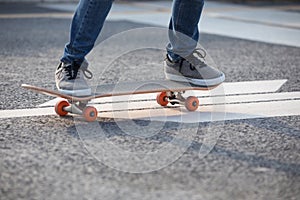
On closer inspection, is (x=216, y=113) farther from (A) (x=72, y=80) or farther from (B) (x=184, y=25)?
(A) (x=72, y=80)

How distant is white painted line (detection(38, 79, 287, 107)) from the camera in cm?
394

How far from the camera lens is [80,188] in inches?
96.0

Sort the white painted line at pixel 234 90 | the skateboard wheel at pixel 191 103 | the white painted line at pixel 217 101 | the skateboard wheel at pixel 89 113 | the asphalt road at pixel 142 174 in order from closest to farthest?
the asphalt road at pixel 142 174, the skateboard wheel at pixel 89 113, the skateboard wheel at pixel 191 103, the white painted line at pixel 217 101, the white painted line at pixel 234 90

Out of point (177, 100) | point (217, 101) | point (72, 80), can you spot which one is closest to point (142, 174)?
point (72, 80)

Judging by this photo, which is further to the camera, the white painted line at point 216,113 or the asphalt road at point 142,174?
the white painted line at point 216,113

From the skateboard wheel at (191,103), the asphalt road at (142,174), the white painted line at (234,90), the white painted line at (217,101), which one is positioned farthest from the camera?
the white painted line at (234,90)

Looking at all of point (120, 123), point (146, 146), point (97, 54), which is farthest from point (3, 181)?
point (97, 54)

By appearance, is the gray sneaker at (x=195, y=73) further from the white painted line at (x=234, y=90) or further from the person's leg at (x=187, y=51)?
the white painted line at (x=234, y=90)

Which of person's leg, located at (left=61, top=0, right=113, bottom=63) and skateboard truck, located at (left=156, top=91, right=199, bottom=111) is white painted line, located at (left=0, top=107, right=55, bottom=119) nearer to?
person's leg, located at (left=61, top=0, right=113, bottom=63)

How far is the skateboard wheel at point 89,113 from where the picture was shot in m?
3.35

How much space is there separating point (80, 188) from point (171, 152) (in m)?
0.58

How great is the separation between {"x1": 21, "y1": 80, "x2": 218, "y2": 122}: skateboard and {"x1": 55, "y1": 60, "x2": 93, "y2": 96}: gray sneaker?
3 centimetres

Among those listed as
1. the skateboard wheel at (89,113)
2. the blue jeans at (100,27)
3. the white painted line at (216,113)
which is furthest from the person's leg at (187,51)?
the skateboard wheel at (89,113)

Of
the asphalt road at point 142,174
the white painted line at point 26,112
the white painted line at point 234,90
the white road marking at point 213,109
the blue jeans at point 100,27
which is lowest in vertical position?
the white painted line at point 26,112
